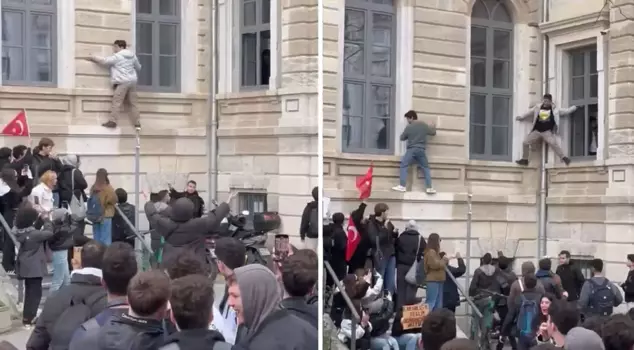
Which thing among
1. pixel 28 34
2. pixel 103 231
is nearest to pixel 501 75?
pixel 103 231

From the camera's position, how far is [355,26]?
174 cm

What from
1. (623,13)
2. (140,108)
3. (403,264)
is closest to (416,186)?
(403,264)

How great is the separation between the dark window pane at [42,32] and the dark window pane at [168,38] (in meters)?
0.37

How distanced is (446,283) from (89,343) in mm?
953

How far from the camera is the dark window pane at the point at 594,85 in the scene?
1719mm

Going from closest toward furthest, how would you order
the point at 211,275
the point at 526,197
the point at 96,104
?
the point at 526,197
the point at 211,275
the point at 96,104

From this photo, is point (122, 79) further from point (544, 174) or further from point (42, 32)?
point (544, 174)

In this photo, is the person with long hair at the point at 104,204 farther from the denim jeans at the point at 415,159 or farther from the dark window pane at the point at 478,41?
the dark window pane at the point at 478,41

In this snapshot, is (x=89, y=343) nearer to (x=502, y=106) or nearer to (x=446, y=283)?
(x=446, y=283)

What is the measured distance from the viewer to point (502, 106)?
174cm

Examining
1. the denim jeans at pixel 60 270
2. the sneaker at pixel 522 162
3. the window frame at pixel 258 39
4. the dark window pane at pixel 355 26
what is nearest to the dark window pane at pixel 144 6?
the window frame at pixel 258 39

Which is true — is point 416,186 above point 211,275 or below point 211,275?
above

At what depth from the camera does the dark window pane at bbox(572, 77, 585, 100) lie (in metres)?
1.72

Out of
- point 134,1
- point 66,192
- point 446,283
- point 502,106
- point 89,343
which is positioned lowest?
point 89,343
